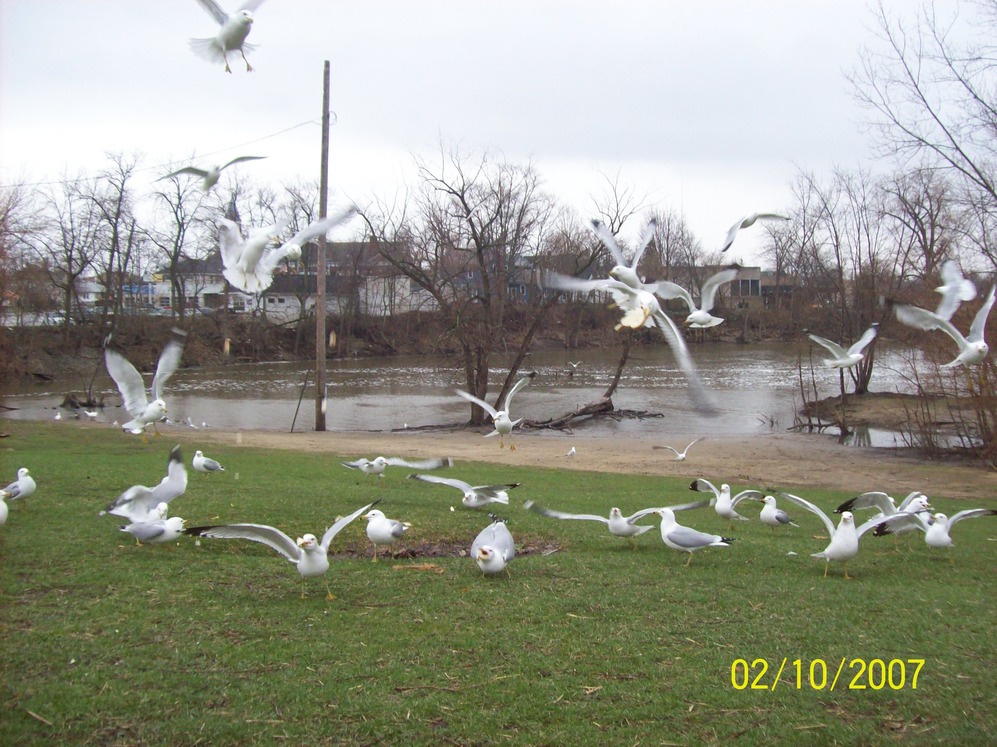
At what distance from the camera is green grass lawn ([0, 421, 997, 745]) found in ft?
15.3

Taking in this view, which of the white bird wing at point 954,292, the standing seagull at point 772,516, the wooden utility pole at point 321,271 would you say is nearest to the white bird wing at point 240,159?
the white bird wing at point 954,292

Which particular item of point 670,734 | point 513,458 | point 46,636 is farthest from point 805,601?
point 513,458

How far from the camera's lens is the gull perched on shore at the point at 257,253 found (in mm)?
4156

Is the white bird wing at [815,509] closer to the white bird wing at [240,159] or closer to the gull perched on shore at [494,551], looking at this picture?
the gull perched on shore at [494,551]

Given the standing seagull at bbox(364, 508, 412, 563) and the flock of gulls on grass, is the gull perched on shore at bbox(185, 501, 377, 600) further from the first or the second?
the standing seagull at bbox(364, 508, 412, 563)

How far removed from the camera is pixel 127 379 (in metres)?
6.93

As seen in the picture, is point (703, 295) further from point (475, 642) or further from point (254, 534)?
point (254, 534)

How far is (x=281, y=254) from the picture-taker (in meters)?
4.46

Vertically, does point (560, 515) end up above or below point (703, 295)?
below

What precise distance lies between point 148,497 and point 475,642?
3913 millimetres

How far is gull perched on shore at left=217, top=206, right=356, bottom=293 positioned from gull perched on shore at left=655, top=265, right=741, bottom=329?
243cm

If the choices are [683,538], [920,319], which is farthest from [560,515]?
[920,319]

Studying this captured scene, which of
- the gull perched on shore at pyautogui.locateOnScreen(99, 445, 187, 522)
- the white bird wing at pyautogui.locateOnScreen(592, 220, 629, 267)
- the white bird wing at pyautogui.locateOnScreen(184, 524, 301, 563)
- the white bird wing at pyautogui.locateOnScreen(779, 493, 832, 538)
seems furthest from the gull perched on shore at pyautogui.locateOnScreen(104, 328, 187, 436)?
the white bird wing at pyautogui.locateOnScreen(779, 493, 832, 538)

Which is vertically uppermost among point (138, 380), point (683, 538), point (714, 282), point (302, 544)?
point (714, 282)
